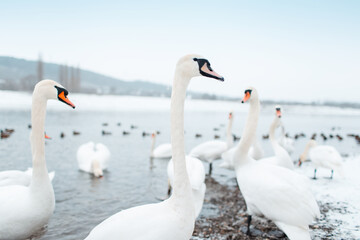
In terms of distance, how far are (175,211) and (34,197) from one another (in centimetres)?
185

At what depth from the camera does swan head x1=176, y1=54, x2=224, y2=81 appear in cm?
244

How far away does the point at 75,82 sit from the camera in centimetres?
5850

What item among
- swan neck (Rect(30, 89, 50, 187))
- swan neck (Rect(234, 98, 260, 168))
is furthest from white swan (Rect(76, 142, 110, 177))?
swan neck (Rect(234, 98, 260, 168))

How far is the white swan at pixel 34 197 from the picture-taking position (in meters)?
3.11

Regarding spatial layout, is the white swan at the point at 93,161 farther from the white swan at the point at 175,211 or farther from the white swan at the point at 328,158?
the white swan at the point at 328,158

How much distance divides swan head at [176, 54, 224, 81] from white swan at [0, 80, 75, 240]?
170 centimetres

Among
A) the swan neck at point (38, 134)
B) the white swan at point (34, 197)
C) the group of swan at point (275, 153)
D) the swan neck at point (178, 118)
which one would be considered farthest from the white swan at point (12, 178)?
the group of swan at point (275, 153)

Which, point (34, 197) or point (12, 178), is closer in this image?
point (34, 197)

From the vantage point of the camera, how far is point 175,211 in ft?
7.64

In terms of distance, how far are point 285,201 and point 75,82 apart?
2368 inches

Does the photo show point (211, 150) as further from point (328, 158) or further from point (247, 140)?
point (247, 140)

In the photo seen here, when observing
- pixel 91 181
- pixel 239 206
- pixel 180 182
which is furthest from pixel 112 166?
pixel 180 182

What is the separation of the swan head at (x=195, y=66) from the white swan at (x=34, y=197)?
170 centimetres

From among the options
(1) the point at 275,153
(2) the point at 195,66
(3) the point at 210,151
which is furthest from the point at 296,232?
(3) the point at 210,151
